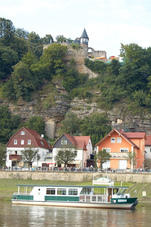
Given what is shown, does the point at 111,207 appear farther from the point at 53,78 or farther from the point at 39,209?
the point at 53,78

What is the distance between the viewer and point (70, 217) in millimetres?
45906

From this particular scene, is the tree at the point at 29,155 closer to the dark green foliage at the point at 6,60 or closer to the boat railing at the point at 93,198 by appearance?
the boat railing at the point at 93,198

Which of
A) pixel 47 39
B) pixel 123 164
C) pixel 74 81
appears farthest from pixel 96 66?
pixel 47 39

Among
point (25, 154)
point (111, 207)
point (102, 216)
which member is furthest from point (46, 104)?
point (102, 216)

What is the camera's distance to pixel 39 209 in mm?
52625

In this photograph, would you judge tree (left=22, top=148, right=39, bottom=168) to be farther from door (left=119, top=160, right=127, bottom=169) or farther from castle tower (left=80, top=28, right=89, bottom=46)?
castle tower (left=80, top=28, right=89, bottom=46)

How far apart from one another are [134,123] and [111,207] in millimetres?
46447

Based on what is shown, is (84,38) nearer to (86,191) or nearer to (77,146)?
(77,146)

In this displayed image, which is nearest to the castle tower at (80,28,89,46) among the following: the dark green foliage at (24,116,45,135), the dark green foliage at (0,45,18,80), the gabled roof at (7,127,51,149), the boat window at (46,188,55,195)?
the dark green foliage at (0,45,18,80)

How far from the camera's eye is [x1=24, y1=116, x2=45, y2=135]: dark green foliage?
328 ft

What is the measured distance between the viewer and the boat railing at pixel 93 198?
5591 centimetres

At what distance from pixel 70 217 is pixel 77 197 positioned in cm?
1068

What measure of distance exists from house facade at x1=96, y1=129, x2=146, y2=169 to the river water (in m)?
Result: 27.6

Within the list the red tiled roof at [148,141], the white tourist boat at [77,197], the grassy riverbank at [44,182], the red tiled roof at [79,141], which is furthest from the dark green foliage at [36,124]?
the white tourist boat at [77,197]
